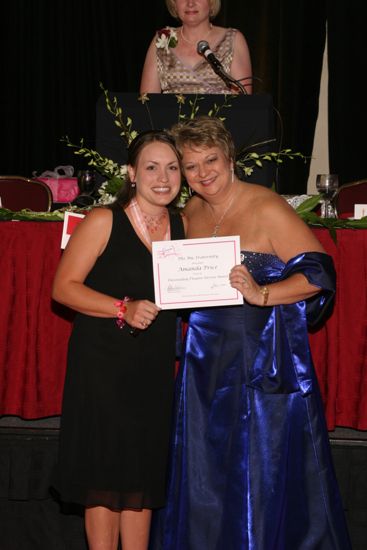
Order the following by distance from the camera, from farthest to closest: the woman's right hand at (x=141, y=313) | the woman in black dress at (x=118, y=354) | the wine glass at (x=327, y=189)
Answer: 1. the wine glass at (x=327, y=189)
2. the woman in black dress at (x=118, y=354)
3. the woman's right hand at (x=141, y=313)

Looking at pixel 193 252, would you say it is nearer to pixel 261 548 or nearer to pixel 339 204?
pixel 261 548

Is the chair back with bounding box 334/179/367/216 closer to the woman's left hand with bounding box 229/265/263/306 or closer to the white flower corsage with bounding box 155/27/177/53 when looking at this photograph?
the white flower corsage with bounding box 155/27/177/53

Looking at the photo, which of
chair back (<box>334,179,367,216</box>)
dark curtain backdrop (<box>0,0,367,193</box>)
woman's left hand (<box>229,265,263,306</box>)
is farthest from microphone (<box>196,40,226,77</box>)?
dark curtain backdrop (<box>0,0,367,193</box>)

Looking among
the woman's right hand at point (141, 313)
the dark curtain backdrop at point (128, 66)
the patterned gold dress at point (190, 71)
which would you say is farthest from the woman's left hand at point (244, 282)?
the dark curtain backdrop at point (128, 66)

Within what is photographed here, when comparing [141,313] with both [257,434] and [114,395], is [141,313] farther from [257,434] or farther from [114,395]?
[257,434]

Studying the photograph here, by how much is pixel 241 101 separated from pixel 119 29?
4.41m

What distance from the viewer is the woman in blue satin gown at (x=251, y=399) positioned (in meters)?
2.91

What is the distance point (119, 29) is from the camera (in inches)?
297

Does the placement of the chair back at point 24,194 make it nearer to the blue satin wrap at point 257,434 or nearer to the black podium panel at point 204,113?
the black podium panel at point 204,113

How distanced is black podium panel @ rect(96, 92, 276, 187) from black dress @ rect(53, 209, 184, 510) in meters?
0.78

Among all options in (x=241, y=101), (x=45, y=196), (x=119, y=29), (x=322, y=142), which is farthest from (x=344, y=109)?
(x=241, y=101)

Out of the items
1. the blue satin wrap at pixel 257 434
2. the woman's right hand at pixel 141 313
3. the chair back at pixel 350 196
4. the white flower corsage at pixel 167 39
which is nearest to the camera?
the woman's right hand at pixel 141 313

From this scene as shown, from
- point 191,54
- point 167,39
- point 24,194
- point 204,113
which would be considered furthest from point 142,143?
point 24,194

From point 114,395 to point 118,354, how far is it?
0.14 m
